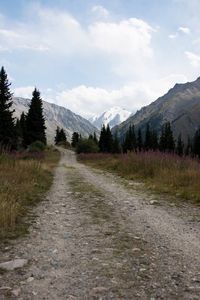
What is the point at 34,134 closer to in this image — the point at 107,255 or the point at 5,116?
the point at 5,116

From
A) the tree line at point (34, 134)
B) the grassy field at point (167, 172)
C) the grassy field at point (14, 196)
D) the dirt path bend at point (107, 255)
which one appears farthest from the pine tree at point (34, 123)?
the dirt path bend at point (107, 255)

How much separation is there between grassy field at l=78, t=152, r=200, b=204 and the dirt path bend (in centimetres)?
324

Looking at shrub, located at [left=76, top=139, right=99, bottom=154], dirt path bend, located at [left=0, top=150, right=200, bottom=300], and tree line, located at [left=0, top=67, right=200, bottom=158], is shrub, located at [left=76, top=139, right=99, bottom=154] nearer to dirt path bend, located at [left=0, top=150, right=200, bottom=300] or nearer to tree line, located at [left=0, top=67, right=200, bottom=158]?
tree line, located at [left=0, top=67, right=200, bottom=158]

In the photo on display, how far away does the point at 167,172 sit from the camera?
54.0 feet

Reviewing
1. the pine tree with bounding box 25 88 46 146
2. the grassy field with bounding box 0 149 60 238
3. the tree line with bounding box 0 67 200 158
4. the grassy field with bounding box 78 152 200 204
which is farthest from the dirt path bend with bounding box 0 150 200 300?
the pine tree with bounding box 25 88 46 146

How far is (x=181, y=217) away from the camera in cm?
886

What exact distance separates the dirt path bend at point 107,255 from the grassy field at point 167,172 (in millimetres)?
3242

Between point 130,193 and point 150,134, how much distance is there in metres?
90.7

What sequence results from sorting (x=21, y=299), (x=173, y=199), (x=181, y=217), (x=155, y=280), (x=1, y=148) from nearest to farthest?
1. (x=21, y=299)
2. (x=155, y=280)
3. (x=181, y=217)
4. (x=173, y=199)
5. (x=1, y=148)

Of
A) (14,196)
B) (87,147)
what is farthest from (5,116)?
(14,196)

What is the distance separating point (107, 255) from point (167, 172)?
1125 centimetres

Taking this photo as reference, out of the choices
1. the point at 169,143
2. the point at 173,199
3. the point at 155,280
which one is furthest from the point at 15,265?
the point at 169,143

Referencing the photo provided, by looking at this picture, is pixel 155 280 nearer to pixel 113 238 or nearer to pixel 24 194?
pixel 113 238

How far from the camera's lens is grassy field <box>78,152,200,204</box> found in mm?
13086
